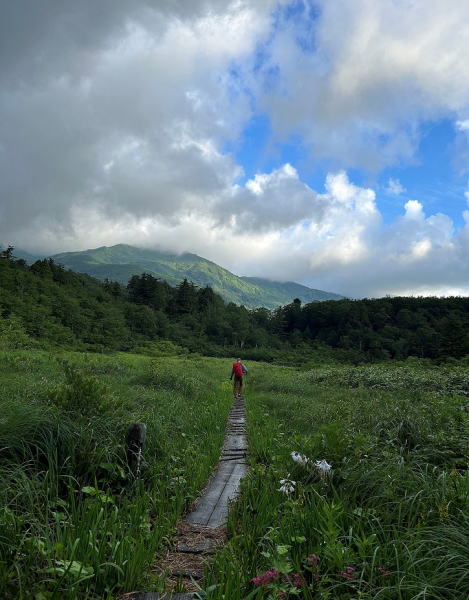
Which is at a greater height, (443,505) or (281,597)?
(443,505)

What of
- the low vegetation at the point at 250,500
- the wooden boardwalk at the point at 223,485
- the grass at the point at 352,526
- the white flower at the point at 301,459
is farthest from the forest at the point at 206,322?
the grass at the point at 352,526

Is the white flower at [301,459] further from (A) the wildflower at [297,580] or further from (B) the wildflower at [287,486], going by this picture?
(A) the wildflower at [297,580]

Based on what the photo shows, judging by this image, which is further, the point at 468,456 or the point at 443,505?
the point at 468,456

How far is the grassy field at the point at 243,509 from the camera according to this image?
2.85 metres

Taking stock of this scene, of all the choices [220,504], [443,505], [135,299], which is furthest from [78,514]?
[135,299]

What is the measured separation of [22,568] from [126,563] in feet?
2.66

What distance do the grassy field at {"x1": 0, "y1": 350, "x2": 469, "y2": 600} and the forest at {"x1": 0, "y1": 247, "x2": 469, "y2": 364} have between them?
39.4 m

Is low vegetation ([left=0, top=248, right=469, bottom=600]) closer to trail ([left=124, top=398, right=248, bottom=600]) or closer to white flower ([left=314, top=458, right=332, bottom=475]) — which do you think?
white flower ([left=314, top=458, right=332, bottom=475])

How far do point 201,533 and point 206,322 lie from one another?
99.3m

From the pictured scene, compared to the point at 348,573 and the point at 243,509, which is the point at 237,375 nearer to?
the point at 243,509

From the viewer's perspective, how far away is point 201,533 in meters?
4.33

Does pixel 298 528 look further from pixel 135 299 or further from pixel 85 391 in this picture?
pixel 135 299

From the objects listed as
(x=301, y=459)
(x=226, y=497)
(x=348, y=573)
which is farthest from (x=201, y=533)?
(x=348, y=573)

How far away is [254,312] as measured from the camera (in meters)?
134
